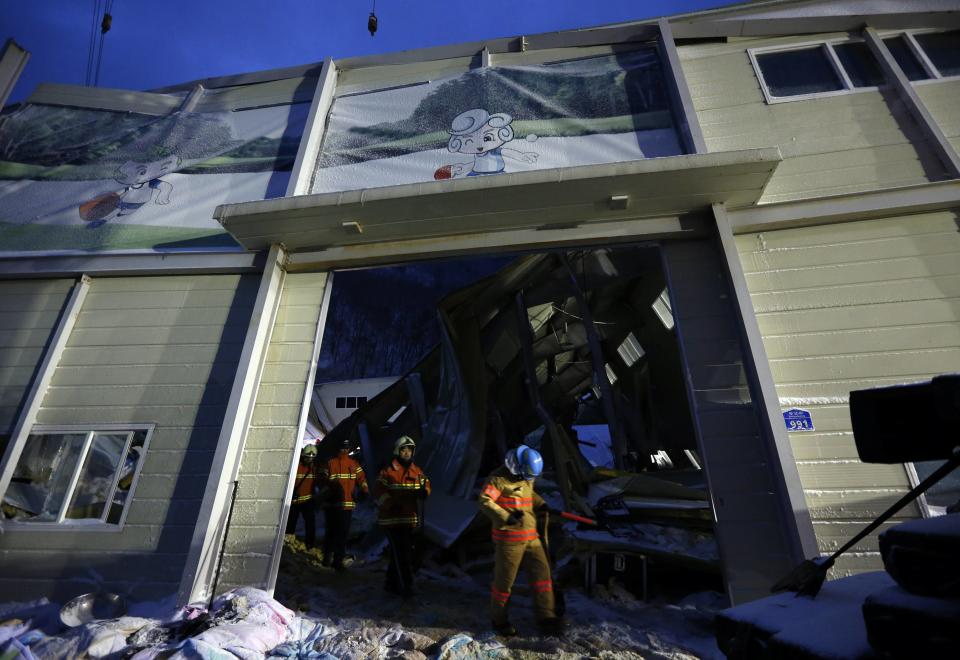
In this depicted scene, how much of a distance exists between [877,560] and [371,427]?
7973 mm

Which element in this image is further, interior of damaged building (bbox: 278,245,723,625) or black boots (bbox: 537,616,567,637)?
interior of damaged building (bbox: 278,245,723,625)

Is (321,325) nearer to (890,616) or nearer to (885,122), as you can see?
(890,616)

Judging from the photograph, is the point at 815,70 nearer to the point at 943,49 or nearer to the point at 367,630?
the point at 943,49

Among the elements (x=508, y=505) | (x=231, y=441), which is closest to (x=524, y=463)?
(x=508, y=505)

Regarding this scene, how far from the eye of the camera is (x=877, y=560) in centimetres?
396

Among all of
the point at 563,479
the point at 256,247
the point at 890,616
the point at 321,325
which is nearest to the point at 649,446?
the point at 563,479

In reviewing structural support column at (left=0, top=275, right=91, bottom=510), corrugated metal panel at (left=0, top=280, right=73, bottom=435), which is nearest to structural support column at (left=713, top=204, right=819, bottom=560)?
structural support column at (left=0, top=275, right=91, bottom=510)

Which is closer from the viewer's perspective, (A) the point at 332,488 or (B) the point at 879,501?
(B) the point at 879,501

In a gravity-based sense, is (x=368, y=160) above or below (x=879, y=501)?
above

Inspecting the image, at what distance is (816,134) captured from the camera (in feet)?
18.3

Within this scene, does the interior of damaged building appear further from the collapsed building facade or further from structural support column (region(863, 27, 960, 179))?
structural support column (region(863, 27, 960, 179))

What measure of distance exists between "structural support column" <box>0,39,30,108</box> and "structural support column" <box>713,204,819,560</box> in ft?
34.3

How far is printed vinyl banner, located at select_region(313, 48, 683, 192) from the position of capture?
5875 millimetres

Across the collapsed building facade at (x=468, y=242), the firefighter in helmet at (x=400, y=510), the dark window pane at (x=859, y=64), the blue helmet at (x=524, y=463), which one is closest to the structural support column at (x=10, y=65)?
the collapsed building facade at (x=468, y=242)
